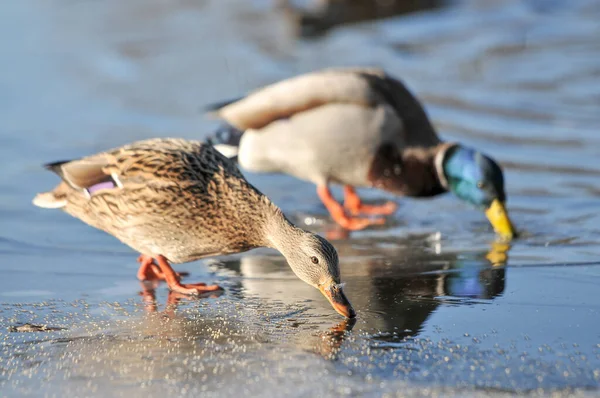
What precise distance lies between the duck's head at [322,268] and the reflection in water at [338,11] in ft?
28.1

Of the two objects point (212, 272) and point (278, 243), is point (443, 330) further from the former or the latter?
point (212, 272)

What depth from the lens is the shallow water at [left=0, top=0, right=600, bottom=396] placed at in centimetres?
361

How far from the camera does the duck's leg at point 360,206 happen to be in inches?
276

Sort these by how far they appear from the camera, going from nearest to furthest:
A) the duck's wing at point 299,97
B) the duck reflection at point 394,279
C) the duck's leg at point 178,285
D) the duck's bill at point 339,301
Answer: the duck's bill at point 339,301 → the duck reflection at point 394,279 → the duck's leg at point 178,285 → the duck's wing at point 299,97

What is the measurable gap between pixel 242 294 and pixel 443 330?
1.07 m

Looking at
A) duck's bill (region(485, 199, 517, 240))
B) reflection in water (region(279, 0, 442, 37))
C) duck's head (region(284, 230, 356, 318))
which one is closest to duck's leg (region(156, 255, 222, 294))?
duck's head (region(284, 230, 356, 318))

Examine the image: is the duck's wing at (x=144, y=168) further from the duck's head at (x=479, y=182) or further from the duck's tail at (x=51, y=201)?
the duck's head at (x=479, y=182)

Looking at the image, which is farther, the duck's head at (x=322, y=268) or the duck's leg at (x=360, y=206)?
the duck's leg at (x=360, y=206)

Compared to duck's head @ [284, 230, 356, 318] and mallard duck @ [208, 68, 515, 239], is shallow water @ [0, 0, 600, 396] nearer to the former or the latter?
duck's head @ [284, 230, 356, 318]

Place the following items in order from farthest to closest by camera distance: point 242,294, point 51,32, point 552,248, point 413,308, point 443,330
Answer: point 51,32 < point 552,248 < point 242,294 < point 413,308 < point 443,330

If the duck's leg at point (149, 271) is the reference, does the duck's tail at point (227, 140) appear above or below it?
above

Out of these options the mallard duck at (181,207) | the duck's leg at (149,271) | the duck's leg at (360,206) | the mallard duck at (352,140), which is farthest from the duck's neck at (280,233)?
the duck's leg at (360,206)

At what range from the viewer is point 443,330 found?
404 cm

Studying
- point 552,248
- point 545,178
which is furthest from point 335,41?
point 552,248
